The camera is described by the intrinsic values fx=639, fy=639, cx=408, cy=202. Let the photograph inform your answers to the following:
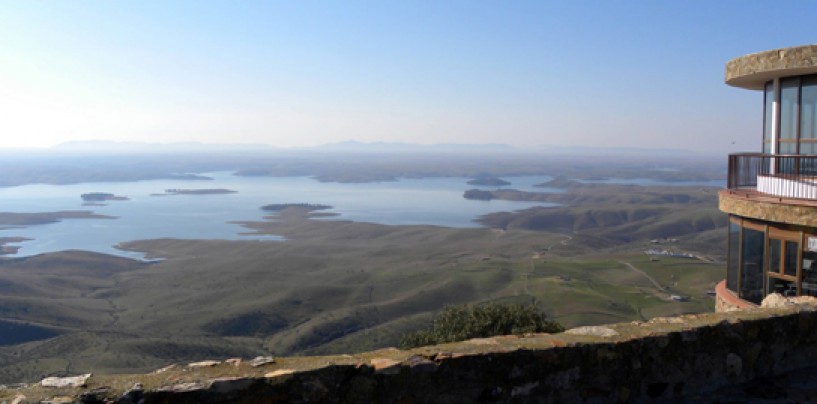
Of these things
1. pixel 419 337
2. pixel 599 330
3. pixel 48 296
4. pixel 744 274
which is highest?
pixel 599 330

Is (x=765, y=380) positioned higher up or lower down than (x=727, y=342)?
lower down

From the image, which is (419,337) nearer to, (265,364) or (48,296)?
(265,364)

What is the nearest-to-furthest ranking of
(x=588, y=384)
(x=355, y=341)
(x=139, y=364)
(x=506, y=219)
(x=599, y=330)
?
(x=588, y=384), (x=599, y=330), (x=139, y=364), (x=355, y=341), (x=506, y=219)

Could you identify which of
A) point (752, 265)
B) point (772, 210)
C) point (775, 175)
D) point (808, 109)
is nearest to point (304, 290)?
point (752, 265)

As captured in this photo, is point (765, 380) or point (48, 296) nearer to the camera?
point (765, 380)

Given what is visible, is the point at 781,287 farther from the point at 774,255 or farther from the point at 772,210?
the point at 772,210

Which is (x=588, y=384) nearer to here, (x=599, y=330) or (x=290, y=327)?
(x=599, y=330)

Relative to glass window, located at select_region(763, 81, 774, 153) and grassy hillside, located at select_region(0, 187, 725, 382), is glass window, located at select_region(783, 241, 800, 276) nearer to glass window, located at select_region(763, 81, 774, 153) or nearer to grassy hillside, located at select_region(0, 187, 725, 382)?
glass window, located at select_region(763, 81, 774, 153)

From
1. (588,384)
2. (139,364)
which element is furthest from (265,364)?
(139,364)

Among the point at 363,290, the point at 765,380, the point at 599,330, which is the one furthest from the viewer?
the point at 363,290
